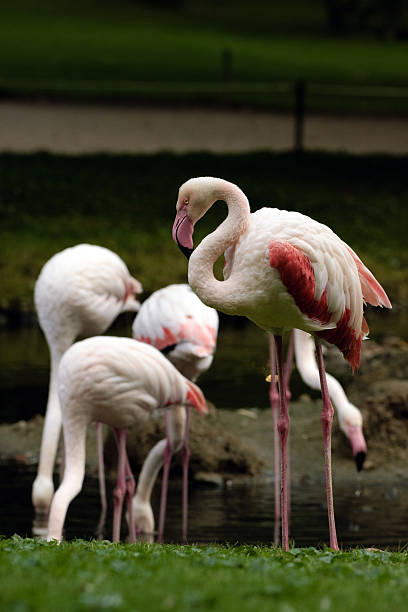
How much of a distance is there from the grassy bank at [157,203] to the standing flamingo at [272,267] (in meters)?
9.92

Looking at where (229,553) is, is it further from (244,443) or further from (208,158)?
(208,158)

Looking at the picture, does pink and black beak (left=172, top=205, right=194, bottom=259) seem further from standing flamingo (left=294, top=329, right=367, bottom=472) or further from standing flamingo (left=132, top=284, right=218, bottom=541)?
standing flamingo (left=294, top=329, right=367, bottom=472)

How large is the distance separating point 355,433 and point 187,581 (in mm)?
4733

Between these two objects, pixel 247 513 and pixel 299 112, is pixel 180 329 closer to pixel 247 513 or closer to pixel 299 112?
pixel 247 513

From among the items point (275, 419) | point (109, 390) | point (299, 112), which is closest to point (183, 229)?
point (109, 390)

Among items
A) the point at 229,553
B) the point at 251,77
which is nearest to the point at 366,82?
the point at 251,77

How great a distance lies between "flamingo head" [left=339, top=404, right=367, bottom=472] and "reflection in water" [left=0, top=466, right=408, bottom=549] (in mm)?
287

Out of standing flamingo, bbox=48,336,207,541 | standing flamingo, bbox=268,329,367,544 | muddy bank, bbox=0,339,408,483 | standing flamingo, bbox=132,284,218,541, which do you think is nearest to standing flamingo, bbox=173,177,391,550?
standing flamingo, bbox=48,336,207,541

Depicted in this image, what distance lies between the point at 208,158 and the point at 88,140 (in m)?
2.46

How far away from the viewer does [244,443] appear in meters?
10.1

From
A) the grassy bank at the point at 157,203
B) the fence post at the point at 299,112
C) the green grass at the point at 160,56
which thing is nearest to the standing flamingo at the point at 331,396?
the grassy bank at the point at 157,203

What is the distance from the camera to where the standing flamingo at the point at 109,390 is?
7.52 meters

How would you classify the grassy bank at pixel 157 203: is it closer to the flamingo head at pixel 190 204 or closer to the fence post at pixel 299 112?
the fence post at pixel 299 112

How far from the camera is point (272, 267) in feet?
19.9
